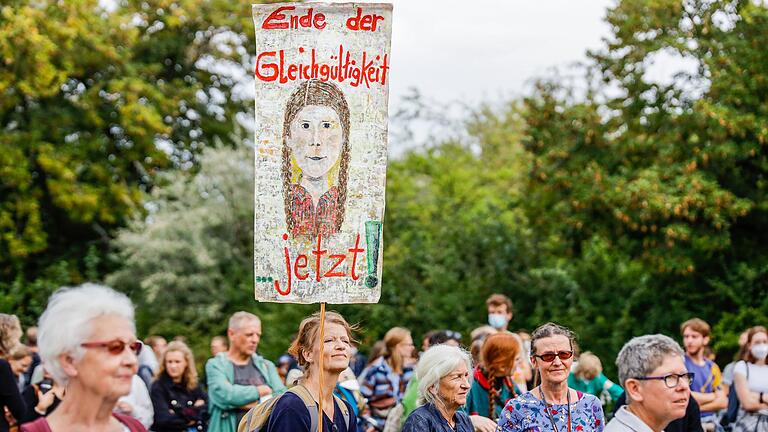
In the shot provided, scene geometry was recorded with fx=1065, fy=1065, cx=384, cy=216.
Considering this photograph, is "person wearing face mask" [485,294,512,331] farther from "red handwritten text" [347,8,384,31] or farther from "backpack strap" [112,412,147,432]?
"backpack strap" [112,412,147,432]

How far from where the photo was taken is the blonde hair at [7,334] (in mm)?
7293

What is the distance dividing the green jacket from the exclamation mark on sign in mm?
2353

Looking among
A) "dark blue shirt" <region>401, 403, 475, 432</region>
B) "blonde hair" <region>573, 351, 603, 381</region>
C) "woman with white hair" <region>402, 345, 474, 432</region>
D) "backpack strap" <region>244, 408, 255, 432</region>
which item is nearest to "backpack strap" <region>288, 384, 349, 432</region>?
"backpack strap" <region>244, 408, 255, 432</region>

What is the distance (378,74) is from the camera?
20.9 feet

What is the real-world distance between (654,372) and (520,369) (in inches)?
151

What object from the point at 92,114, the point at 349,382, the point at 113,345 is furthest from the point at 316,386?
the point at 92,114

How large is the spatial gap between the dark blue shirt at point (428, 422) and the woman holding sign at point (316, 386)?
337 mm

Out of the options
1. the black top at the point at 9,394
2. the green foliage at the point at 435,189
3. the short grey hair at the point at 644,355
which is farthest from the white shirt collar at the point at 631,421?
the green foliage at the point at 435,189

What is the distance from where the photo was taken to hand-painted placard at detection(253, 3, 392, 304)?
6305mm

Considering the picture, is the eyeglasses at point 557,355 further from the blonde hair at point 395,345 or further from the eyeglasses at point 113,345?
the blonde hair at point 395,345

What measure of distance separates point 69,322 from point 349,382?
215 inches

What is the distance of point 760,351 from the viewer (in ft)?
33.0

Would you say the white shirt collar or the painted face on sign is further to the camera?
the painted face on sign

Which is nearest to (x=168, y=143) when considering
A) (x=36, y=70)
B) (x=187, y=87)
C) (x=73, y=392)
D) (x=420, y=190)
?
(x=187, y=87)
